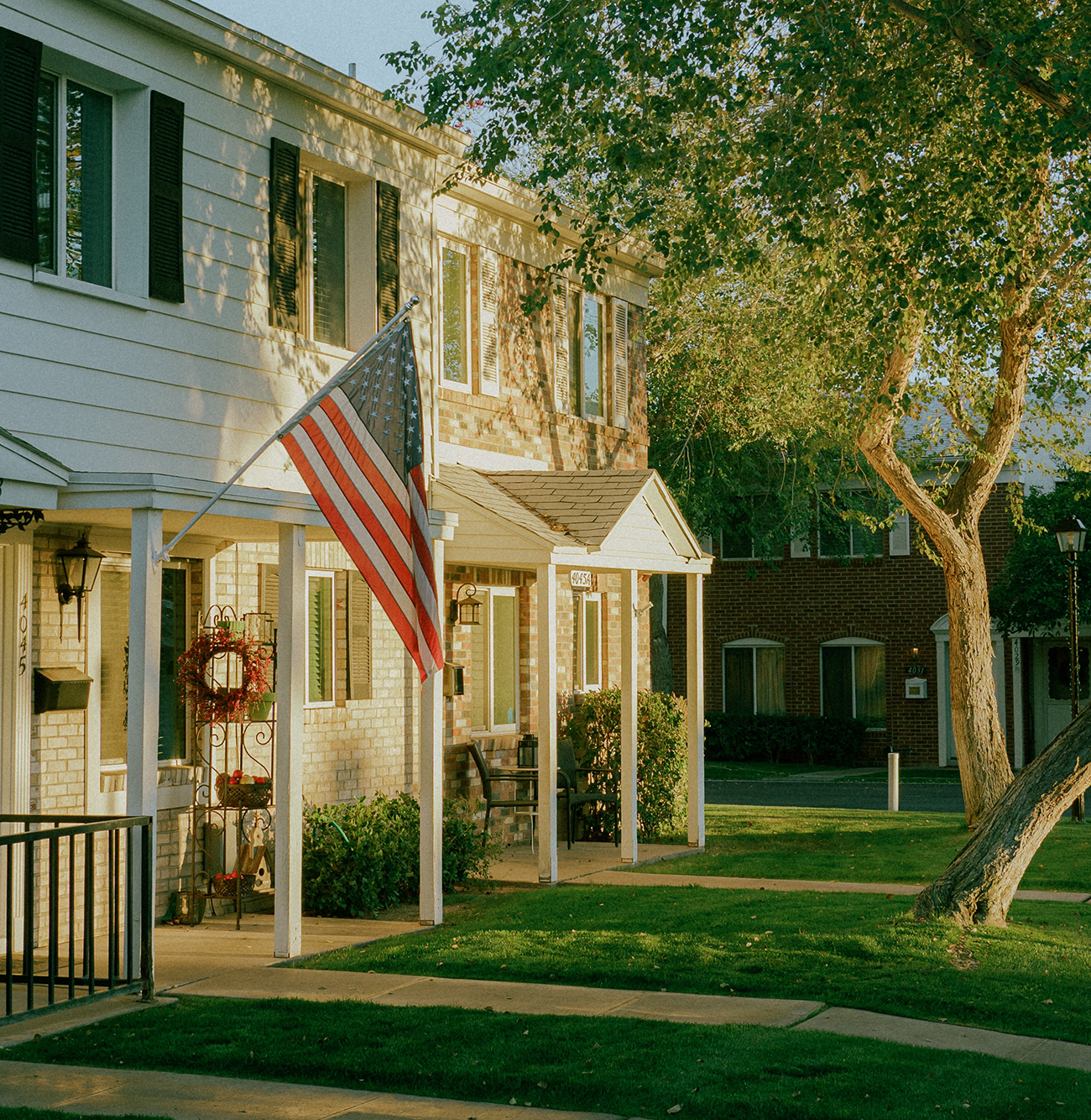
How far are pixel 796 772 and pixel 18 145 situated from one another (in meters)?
23.2

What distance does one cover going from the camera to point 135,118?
10.0 meters

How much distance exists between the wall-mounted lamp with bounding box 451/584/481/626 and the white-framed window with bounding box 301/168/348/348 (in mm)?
3013

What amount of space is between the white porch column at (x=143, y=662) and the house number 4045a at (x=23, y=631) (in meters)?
1.26

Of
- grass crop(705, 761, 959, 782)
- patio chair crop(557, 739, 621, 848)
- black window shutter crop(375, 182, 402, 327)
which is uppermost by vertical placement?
black window shutter crop(375, 182, 402, 327)

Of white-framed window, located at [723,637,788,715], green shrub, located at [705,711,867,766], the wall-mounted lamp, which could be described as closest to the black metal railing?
the wall-mounted lamp

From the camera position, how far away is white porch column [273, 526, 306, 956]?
31.0 ft

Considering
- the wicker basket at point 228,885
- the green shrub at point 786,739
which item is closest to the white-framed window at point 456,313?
the wicker basket at point 228,885

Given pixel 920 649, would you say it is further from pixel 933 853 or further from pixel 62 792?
pixel 62 792

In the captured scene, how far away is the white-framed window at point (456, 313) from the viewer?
14484 millimetres

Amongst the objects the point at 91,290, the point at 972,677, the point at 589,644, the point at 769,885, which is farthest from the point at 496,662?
the point at 91,290

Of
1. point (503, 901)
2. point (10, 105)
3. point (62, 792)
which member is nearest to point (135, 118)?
point (10, 105)

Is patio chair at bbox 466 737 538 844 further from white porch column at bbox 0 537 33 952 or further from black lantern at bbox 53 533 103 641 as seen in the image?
white porch column at bbox 0 537 33 952

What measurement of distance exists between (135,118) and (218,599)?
3.46m

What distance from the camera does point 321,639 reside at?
12.4m
